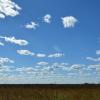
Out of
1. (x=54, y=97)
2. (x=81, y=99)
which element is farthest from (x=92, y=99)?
(x=54, y=97)

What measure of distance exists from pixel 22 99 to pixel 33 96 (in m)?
1.09

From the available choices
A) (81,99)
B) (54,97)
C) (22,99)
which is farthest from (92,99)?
(22,99)

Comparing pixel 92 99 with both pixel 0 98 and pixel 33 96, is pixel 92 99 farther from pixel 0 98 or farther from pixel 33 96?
pixel 0 98

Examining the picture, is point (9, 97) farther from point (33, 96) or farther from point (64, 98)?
point (64, 98)

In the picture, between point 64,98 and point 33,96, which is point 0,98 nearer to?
point 33,96

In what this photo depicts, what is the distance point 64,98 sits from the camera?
18125 mm

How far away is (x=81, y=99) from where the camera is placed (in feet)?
59.1

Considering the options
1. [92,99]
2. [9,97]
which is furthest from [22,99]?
[92,99]

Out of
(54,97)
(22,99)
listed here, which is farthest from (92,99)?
(22,99)

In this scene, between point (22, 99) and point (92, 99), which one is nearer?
point (22, 99)

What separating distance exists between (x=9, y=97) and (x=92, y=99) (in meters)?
3.85

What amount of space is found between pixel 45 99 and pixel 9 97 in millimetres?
1613

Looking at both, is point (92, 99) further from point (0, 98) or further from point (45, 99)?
point (0, 98)

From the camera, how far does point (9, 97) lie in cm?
1745
